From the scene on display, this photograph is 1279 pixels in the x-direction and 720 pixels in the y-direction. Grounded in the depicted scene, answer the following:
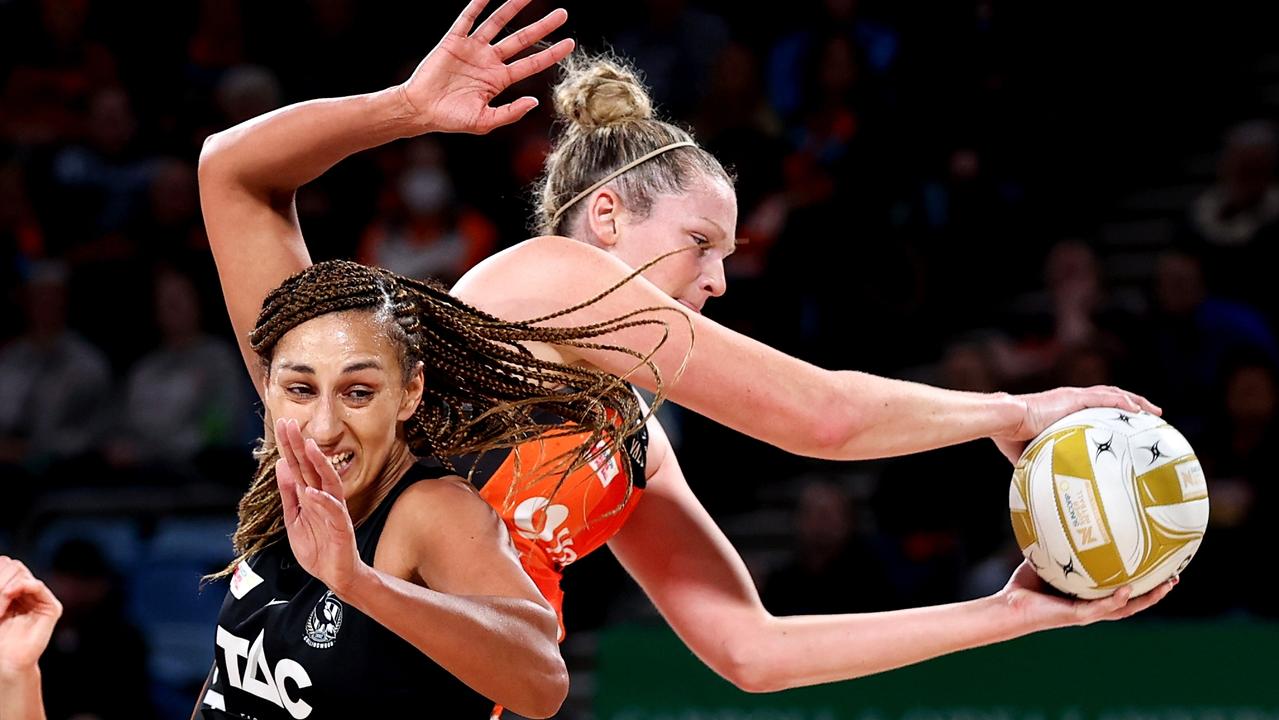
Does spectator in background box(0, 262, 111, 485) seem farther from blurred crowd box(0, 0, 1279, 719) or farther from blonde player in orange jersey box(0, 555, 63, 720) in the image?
blonde player in orange jersey box(0, 555, 63, 720)

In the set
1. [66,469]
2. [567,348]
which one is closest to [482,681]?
[567,348]

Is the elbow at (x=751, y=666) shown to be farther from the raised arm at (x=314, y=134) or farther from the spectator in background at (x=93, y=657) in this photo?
the spectator in background at (x=93, y=657)

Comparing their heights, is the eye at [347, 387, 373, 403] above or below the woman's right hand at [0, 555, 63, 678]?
above

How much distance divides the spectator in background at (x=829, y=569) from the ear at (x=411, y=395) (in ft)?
11.6

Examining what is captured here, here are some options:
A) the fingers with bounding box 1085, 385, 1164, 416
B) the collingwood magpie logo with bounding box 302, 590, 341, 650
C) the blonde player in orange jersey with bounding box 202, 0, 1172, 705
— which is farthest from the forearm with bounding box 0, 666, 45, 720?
the fingers with bounding box 1085, 385, 1164, 416

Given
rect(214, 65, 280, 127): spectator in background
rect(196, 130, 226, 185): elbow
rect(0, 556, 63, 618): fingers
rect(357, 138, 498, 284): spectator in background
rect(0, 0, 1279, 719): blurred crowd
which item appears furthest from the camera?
rect(214, 65, 280, 127): spectator in background

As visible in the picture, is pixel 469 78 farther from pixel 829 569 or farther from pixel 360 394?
pixel 829 569

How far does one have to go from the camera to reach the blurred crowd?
19.7 feet

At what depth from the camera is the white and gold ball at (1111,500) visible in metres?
2.69

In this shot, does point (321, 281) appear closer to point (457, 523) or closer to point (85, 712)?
point (457, 523)

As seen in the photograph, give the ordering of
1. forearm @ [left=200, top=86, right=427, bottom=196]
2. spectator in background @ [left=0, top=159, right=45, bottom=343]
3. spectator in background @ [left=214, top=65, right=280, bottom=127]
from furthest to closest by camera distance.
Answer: spectator in background @ [left=0, top=159, right=45, bottom=343], spectator in background @ [left=214, top=65, right=280, bottom=127], forearm @ [left=200, top=86, right=427, bottom=196]

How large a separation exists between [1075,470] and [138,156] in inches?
263

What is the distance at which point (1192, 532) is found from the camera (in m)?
2.74

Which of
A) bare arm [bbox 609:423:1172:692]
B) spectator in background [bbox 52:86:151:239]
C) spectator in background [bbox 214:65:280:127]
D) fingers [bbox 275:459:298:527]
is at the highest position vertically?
spectator in background [bbox 214:65:280:127]
